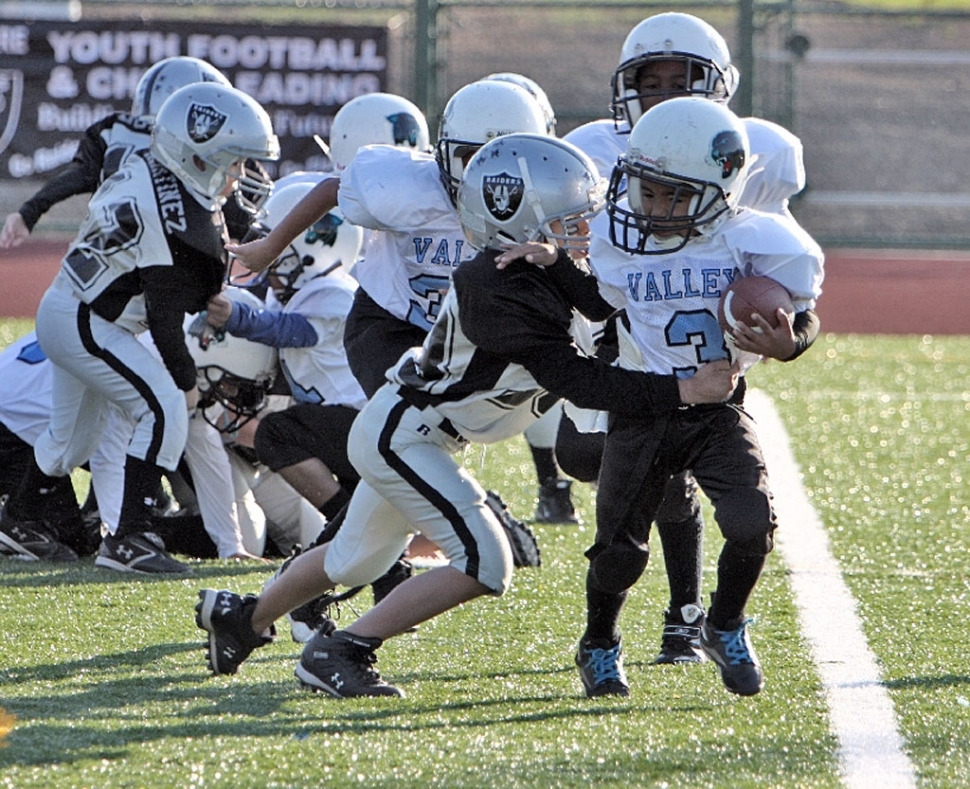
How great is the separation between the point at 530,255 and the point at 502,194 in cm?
17

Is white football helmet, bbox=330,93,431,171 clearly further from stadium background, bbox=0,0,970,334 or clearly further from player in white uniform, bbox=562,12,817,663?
stadium background, bbox=0,0,970,334

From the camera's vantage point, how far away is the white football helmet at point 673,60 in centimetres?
392

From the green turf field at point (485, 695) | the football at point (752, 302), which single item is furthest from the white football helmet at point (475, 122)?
the green turf field at point (485, 695)

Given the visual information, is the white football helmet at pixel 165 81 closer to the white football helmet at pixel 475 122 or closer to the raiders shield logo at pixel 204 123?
the raiders shield logo at pixel 204 123

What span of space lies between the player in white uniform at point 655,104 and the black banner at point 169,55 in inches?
300

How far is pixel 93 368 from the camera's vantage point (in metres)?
4.63

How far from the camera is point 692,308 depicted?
10.4 feet

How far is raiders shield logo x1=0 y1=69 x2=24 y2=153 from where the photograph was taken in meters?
11.5

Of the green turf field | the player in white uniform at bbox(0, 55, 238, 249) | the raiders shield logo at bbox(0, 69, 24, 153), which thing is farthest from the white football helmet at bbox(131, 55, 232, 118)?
the raiders shield logo at bbox(0, 69, 24, 153)

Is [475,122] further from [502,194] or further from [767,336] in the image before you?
[767,336]

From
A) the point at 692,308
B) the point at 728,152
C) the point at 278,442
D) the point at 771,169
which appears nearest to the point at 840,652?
the point at 692,308

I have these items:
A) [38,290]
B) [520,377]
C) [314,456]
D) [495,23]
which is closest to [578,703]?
[520,377]

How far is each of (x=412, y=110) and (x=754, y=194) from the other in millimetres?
1265

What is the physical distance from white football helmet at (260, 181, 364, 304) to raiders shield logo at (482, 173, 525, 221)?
174cm
